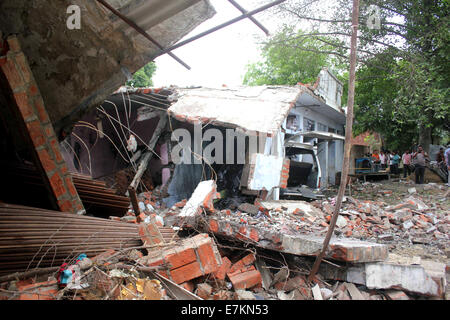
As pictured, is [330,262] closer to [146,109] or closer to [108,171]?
[146,109]

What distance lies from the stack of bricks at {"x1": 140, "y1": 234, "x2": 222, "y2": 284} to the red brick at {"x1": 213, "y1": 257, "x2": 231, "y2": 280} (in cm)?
17

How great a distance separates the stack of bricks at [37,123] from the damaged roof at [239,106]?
3770 millimetres

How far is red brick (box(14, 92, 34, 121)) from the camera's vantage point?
279 cm

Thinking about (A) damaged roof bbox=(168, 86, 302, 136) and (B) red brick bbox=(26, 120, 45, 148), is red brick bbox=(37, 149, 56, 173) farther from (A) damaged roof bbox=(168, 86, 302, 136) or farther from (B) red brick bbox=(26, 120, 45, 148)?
(A) damaged roof bbox=(168, 86, 302, 136)

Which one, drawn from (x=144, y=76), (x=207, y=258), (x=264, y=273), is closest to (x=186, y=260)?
(x=207, y=258)

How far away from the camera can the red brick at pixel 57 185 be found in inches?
123

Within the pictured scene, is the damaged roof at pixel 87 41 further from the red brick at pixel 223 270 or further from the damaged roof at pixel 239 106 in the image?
the damaged roof at pixel 239 106

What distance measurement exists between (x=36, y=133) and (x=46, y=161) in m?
0.30

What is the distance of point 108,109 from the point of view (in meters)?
10.2

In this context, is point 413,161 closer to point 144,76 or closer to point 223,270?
point 223,270

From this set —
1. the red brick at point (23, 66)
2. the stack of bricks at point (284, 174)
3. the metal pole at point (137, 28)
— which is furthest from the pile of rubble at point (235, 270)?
the stack of bricks at point (284, 174)

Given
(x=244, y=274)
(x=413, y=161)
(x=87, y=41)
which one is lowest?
(x=244, y=274)

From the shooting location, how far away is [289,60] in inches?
587

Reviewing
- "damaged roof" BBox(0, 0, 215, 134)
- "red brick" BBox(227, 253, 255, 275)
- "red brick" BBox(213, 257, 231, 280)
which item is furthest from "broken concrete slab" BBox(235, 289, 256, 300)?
"damaged roof" BBox(0, 0, 215, 134)
